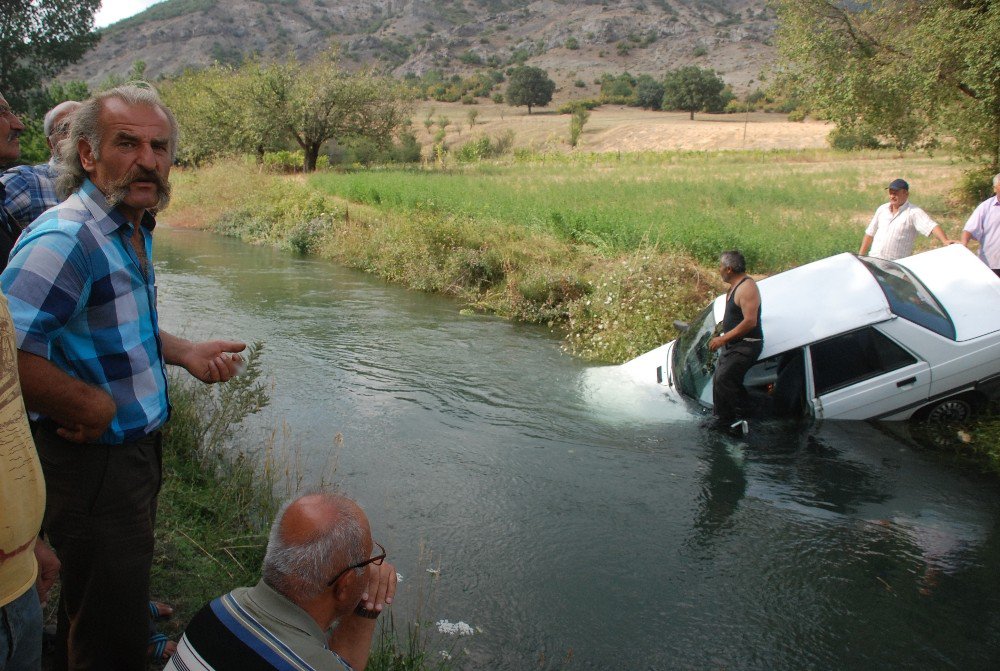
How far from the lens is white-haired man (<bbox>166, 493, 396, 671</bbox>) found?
2191 mm

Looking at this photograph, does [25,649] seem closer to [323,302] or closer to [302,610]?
[302,610]

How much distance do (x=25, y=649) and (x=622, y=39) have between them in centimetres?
18750

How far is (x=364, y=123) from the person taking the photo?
4681cm

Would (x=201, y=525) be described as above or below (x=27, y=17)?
below

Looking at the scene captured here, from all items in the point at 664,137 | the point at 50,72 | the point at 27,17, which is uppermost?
the point at 27,17

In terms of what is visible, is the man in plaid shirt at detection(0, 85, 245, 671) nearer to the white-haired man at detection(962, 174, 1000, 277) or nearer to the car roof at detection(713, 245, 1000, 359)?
the car roof at detection(713, 245, 1000, 359)

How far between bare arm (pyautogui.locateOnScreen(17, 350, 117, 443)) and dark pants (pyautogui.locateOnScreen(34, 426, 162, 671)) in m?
0.24

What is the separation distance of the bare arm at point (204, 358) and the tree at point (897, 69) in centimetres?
1724

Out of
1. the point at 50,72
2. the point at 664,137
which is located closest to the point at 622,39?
the point at 664,137

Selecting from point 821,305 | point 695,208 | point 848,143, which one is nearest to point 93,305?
point 821,305

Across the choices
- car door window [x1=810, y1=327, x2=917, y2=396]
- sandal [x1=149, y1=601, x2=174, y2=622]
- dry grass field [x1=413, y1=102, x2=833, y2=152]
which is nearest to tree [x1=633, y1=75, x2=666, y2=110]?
dry grass field [x1=413, y1=102, x2=833, y2=152]

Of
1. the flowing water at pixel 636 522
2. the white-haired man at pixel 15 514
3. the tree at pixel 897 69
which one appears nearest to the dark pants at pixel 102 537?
the white-haired man at pixel 15 514

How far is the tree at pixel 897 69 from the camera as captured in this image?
16.6 metres

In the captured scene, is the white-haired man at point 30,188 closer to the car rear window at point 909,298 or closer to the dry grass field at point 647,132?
the car rear window at point 909,298
